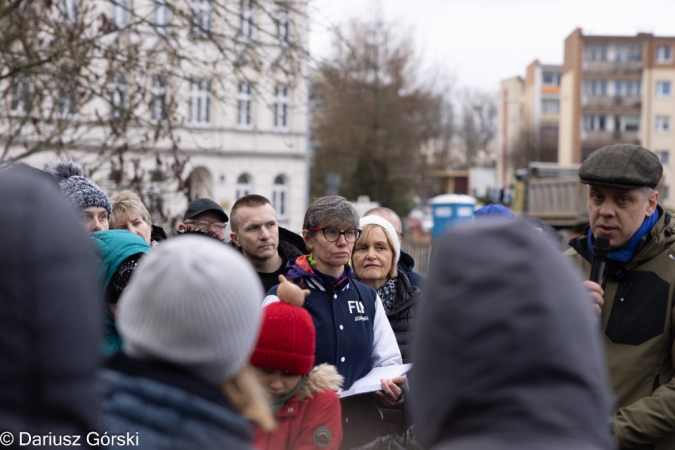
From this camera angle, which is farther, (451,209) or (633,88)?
(633,88)

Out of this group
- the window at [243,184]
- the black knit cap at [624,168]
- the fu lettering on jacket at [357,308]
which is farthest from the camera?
the window at [243,184]

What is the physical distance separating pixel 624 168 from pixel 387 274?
2139 mm

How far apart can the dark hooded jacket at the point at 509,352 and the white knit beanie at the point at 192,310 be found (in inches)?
15.8

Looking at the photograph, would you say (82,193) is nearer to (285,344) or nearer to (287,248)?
(287,248)

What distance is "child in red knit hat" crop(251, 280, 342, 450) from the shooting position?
11.4 ft

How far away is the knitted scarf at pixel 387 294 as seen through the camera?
221 inches

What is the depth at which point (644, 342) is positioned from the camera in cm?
381

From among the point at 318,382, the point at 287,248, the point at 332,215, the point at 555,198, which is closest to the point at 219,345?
the point at 318,382

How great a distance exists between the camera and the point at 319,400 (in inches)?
147

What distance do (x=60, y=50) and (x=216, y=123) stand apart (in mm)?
31317

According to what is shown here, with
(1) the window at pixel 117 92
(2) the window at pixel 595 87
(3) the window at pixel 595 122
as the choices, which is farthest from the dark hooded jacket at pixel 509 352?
(3) the window at pixel 595 122

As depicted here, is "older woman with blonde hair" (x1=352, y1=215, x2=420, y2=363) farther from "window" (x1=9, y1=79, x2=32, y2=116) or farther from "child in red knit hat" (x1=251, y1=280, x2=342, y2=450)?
"window" (x1=9, y1=79, x2=32, y2=116)

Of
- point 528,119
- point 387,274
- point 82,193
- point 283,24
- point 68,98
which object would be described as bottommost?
point 387,274

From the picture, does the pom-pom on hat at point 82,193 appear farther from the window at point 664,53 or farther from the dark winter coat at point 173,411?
the window at point 664,53
